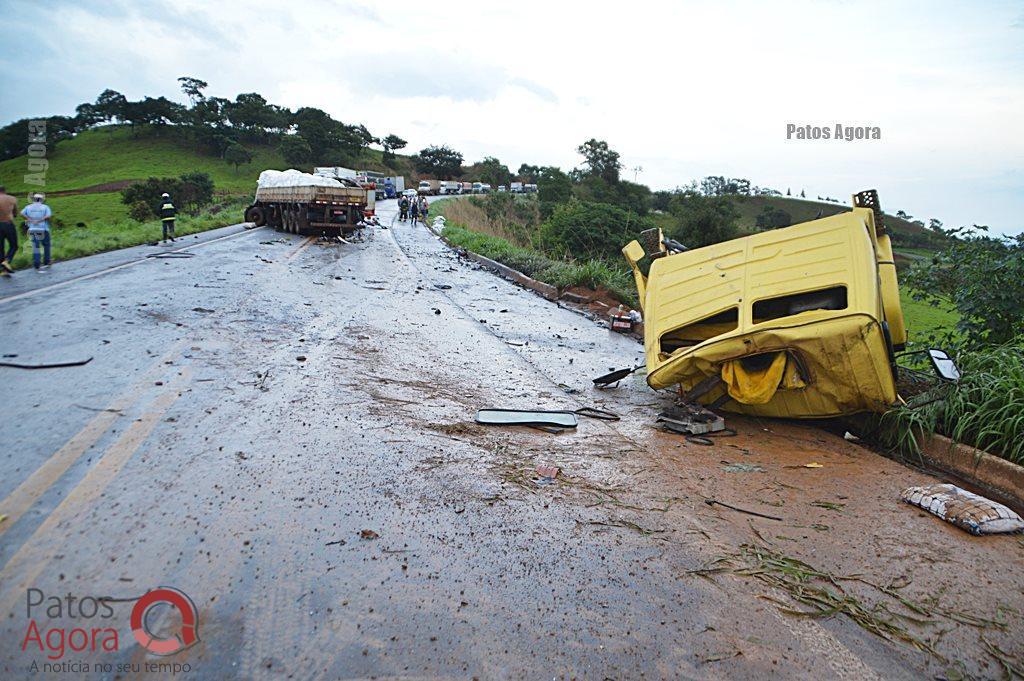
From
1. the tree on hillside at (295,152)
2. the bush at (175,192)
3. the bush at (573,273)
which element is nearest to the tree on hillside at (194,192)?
the bush at (175,192)

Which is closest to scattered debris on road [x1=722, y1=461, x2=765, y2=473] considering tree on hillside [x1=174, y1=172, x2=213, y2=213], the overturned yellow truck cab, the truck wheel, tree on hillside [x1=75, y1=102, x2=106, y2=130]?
the overturned yellow truck cab

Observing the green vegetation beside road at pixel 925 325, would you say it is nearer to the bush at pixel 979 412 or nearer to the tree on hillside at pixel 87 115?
the bush at pixel 979 412

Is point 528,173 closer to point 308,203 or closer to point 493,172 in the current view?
point 493,172

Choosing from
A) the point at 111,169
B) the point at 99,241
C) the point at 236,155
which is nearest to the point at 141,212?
the point at 99,241

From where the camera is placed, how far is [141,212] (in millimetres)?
41938

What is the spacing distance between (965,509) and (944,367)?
161cm

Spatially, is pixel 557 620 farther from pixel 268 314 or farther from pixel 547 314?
pixel 547 314

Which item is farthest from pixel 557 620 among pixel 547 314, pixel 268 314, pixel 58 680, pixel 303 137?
pixel 303 137

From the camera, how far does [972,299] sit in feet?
18.4

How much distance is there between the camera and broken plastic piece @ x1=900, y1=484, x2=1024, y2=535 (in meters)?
3.62

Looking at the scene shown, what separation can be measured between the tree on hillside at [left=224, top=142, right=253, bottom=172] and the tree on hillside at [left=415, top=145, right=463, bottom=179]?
3742 cm

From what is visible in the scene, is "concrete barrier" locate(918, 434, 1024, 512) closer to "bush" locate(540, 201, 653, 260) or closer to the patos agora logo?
the patos agora logo

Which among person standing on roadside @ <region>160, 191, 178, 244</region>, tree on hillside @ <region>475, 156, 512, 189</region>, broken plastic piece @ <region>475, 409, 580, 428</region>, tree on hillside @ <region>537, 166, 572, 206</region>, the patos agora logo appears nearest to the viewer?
the patos agora logo

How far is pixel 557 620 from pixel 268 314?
23.6 feet
